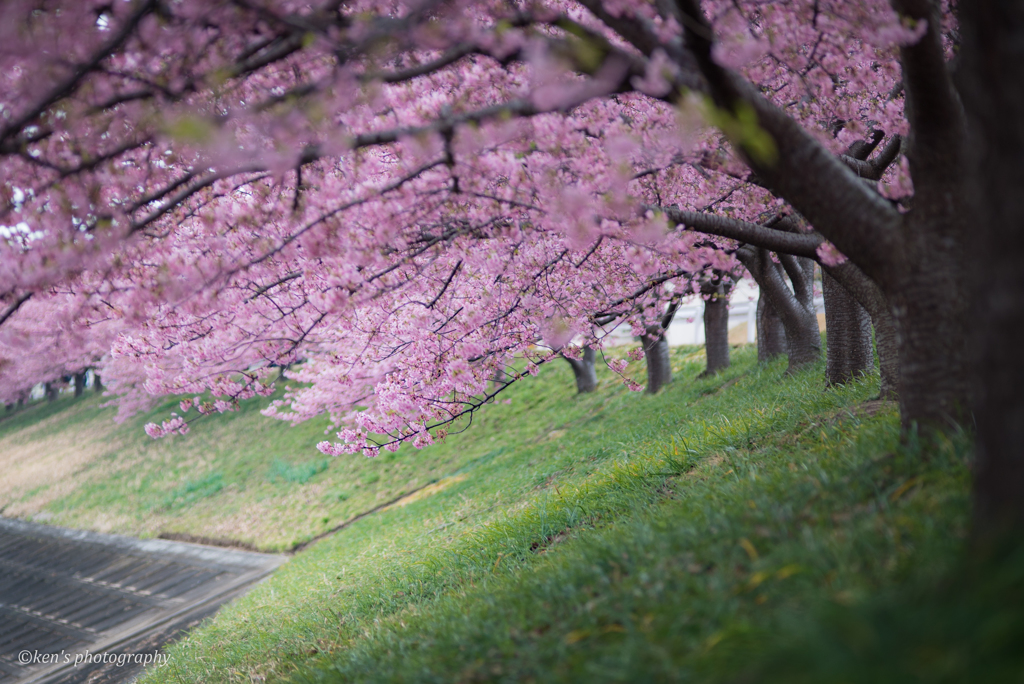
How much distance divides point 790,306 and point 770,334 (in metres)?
2.12

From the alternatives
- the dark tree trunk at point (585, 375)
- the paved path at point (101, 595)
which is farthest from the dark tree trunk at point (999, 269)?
the dark tree trunk at point (585, 375)

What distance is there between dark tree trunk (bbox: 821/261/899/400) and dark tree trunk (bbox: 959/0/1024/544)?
3.02 m

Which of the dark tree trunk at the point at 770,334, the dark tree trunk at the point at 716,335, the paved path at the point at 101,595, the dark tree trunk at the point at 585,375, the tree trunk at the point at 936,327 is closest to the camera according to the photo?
the tree trunk at the point at 936,327

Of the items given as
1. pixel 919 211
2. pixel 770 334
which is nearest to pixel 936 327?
pixel 919 211

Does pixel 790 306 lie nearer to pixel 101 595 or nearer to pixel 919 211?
pixel 919 211

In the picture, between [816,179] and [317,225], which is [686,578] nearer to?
[816,179]

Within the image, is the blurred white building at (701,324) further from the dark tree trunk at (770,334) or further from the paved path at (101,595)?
the paved path at (101,595)

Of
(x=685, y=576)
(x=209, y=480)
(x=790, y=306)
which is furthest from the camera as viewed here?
(x=209, y=480)

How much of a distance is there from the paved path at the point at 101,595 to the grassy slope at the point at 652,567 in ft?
4.77

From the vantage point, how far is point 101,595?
10.2 meters

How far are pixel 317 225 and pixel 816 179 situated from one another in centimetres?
274

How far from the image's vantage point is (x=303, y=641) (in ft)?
17.3

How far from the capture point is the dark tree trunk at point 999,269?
1905mm

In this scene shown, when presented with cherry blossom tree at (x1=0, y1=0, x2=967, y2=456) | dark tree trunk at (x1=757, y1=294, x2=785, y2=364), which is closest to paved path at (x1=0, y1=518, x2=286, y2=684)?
cherry blossom tree at (x1=0, y1=0, x2=967, y2=456)
